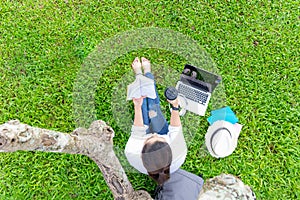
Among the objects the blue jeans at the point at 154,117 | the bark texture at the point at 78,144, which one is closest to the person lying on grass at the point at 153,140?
the blue jeans at the point at 154,117

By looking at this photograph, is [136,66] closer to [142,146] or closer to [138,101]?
[138,101]

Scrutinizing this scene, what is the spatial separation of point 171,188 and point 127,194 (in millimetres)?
347

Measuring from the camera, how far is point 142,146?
2.72m

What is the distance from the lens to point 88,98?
334 centimetres

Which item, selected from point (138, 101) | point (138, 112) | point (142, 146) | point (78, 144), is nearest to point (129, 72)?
point (138, 101)

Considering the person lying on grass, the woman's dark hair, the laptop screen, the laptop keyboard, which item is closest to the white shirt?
the person lying on grass

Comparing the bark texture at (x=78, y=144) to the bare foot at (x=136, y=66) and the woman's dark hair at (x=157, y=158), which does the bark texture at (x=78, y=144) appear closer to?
the woman's dark hair at (x=157, y=158)

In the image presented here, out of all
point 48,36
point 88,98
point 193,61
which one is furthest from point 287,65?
point 48,36

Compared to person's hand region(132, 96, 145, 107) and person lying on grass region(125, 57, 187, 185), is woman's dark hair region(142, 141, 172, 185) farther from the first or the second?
person's hand region(132, 96, 145, 107)

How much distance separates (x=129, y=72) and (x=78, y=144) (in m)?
1.47

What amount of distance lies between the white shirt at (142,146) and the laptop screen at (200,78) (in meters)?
0.49

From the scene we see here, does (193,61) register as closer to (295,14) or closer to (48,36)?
(295,14)

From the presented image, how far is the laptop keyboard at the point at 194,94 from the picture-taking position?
3.20 metres

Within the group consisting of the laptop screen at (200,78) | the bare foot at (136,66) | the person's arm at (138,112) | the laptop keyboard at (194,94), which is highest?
the laptop screen at (200,78)
